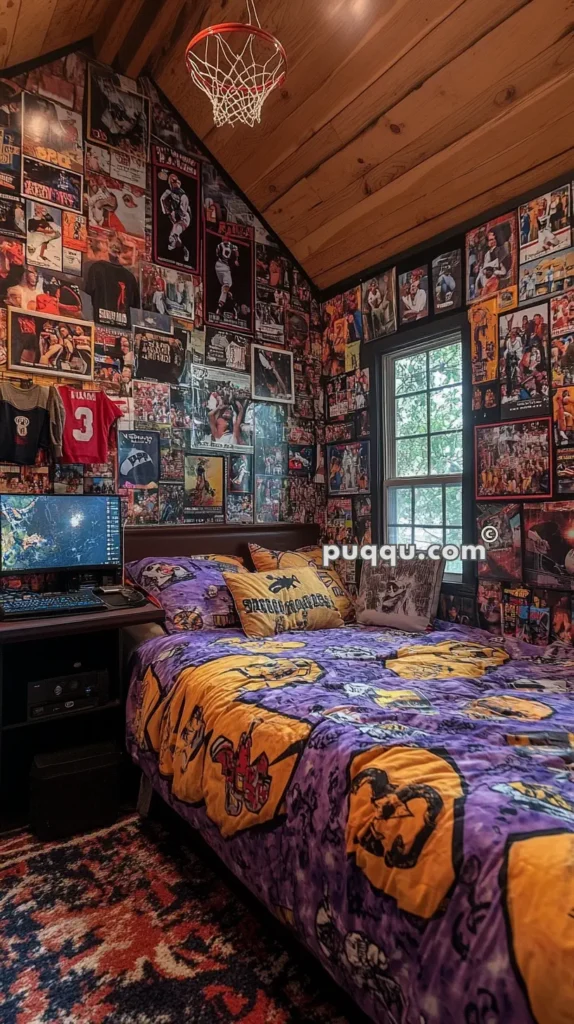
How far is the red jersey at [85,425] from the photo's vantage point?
8.63ft

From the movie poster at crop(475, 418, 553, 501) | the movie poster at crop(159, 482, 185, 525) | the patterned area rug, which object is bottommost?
the patterned area rug

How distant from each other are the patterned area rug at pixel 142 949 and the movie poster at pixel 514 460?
1.90 metres

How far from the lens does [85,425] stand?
2676 millimetres

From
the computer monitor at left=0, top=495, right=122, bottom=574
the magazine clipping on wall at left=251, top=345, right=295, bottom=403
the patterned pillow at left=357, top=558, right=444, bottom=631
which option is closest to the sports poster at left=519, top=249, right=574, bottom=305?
the patterned pillow at left=357, top=558, right=444, bottom=631

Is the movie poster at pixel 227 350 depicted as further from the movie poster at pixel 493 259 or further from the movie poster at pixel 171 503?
A: the movie poster at pixel 493 259

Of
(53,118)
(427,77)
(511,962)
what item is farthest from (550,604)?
(53,118)

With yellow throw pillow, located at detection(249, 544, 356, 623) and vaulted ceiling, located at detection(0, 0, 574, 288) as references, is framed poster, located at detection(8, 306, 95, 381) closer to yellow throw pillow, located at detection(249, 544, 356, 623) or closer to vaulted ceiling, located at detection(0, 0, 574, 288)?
vaulted ceiling, located at detection(0, 0, 574, 288)

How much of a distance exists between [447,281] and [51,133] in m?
2.02

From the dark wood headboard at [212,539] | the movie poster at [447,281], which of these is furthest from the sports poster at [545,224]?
the dark wood headboard at [212,539]

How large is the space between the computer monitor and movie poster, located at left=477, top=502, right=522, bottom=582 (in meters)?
1.71

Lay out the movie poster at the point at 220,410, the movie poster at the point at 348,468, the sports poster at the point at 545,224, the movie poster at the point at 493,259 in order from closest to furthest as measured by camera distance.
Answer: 1. the sports poster at the point at 545,224
2. the movie poster at the point at 493,259
3. the movie poster at the point at 220,410
4. the movie poster at the point at 348,468

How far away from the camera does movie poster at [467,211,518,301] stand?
102 inches

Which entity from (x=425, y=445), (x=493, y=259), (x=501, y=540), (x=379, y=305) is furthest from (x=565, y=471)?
(x=379, y=305)

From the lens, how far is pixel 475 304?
2.75m
